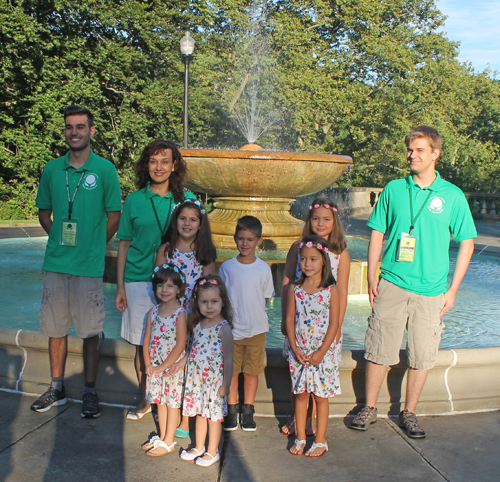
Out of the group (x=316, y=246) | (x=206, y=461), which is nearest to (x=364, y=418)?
(x=206, y=461)

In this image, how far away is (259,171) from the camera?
24.5 ft

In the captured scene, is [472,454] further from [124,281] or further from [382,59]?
[382,59]

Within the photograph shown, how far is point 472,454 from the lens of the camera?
3211mm

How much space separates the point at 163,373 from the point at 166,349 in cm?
14

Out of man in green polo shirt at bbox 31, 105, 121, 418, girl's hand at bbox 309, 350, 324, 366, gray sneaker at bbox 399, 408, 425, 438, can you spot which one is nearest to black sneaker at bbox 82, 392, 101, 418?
man in green polo shirt at bbox 31, 105, 121, 418

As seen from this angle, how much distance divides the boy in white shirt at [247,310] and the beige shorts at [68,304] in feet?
2.99

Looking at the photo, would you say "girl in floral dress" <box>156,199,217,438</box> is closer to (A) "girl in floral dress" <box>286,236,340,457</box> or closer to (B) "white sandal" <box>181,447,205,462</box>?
(B) "white sandal" <box>181,447,205,462</box>

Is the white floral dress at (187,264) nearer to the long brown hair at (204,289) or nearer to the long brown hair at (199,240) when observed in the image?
the long brown hair at (199,240)

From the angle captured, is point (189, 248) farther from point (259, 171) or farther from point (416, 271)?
point (259, 171)

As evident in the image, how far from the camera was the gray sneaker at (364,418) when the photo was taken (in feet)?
11.6

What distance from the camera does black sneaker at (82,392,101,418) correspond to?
11.8ft

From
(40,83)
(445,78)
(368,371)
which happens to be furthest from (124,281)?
(445,78)

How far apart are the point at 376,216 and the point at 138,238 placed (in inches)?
61.1

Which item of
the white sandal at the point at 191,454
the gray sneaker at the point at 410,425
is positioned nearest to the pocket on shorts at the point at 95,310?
the white sandal at the point at 191,454
